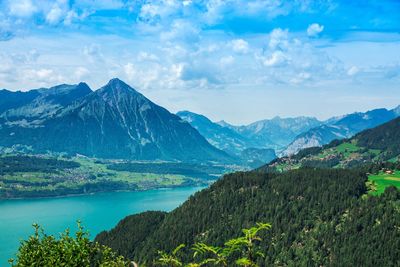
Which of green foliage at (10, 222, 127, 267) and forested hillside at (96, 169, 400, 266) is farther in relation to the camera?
forested hillside at (96, 169, 400, 266)

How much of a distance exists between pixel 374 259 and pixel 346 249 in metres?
10.5

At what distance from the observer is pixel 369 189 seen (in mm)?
196125

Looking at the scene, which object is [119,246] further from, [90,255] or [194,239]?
[90,255]

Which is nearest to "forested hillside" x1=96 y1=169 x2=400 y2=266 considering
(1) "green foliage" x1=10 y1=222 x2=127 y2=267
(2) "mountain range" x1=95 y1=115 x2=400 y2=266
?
(2) "mountain range" x1=95 y1=115 x2=400 y2=266

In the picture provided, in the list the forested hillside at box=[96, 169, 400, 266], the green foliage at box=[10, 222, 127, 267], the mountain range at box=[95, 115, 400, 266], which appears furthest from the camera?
the mountain range at box=[95, 115, 400, 266]

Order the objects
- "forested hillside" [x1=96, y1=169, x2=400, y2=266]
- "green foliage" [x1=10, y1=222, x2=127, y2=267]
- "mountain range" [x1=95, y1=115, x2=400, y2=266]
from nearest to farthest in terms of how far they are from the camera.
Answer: "green foliage" [x1=10, y1=222, x2=127, y2=267], "forested hillside" [x1=96, y1=169, x2=400, y2=266], "mountain range" [x1=95, y1=115, x2=400, y2=266]

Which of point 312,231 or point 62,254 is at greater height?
point 62,254

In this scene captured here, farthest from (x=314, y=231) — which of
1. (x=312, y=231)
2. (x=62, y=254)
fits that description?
(x=62, y=254)

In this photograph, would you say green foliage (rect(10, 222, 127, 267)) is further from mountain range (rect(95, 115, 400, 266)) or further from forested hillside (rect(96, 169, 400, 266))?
forested hillside (rect(96, 169, 400, 266))

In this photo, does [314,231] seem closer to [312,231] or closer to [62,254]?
[312,231]

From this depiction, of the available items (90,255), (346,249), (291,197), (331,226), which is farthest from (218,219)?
(90,255)

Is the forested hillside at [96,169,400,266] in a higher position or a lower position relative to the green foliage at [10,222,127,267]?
lower

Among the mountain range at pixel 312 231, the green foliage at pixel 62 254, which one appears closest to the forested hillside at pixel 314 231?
the mountain range at pixel 312 231

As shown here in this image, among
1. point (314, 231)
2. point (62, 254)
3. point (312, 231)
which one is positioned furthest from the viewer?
point (312, 231)
